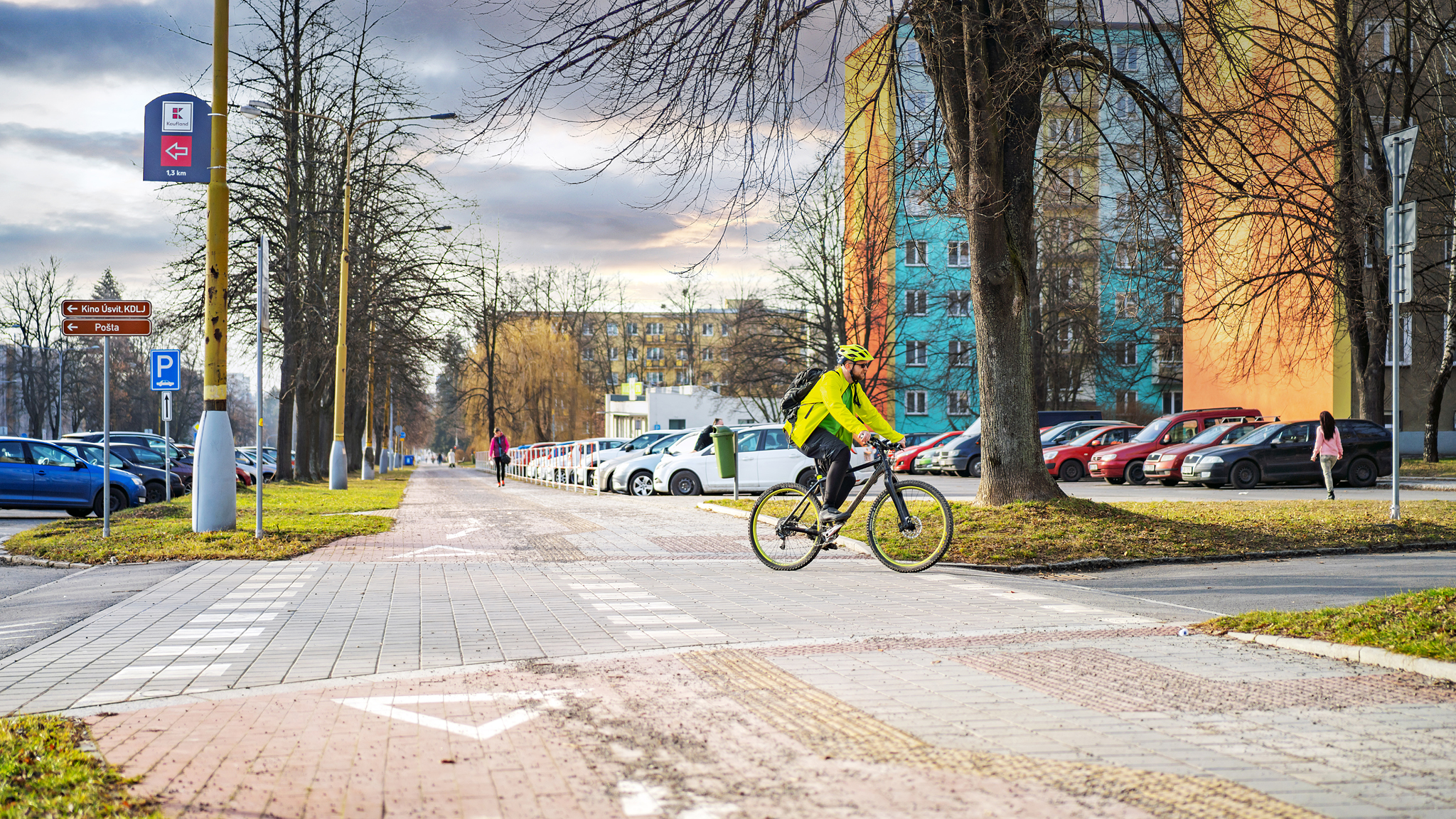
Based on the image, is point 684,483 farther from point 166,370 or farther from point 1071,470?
point 1071,470

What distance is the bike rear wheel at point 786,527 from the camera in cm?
1069

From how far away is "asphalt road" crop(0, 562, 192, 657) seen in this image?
7.71 meters

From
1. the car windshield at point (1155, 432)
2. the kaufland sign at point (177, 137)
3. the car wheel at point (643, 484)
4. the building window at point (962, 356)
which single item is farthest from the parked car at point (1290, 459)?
the kaufland sign at point (177, 137)

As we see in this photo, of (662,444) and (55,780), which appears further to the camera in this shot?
(662,444)

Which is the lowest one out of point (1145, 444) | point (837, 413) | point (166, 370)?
point (1145, 444)

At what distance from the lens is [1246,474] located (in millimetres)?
25453

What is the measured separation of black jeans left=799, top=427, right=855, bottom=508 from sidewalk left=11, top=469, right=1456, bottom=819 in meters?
1.20

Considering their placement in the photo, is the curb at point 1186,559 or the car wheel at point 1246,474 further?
the car wheel at point 1246,474

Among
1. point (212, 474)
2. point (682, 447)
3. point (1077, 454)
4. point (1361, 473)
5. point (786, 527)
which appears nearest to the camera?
point (786, 527)

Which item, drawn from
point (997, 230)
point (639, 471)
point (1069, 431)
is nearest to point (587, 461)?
point (639, 471)

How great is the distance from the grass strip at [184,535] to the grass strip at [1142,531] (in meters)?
6.33

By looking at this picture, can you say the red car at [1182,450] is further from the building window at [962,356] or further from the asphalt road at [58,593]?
the asphalt road at [58,593]

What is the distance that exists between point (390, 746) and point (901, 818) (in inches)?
79.2

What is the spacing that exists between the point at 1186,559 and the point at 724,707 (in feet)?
25.6
